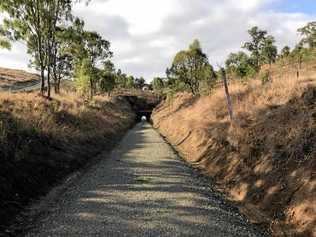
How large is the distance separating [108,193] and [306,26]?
3444cm

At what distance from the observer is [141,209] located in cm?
1517

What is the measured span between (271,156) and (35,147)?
11.3 m

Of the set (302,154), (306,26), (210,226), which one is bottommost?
(210,226)

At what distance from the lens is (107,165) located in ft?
84.4

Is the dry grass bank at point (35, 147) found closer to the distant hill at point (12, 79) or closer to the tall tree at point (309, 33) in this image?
the tall tree at point (309, 33)

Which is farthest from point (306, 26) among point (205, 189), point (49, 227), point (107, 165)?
point (49, 227)

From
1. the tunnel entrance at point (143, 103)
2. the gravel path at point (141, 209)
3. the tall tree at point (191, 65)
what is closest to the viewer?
the gravel path at point (141, 209)

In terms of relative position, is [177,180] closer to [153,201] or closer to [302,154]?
[153,201]

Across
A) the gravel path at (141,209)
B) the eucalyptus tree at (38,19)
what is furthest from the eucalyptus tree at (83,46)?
the gravel path at (141,209)

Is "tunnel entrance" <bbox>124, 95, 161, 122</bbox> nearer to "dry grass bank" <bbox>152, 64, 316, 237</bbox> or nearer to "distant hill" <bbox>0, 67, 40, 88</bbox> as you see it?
"distant hill" <bbox>0, 67, 40, 88</bbox>

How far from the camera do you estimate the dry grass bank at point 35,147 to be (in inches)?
666

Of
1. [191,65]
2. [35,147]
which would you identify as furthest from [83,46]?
[35,147]

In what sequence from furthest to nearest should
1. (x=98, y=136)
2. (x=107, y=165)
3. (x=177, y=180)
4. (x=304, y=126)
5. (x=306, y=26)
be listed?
A: (x=306, y=26), (x=98, y=136), (x=107, y=165), (x=177, y=180), (x=304, y=126)

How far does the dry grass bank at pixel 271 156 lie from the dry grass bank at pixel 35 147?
7.25 m
